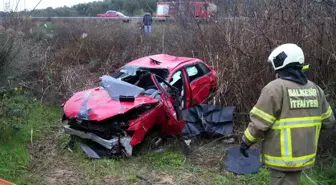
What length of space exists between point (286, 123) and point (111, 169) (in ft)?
Answer: 10.9

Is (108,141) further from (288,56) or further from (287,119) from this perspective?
(288,56)

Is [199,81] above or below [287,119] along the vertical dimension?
below

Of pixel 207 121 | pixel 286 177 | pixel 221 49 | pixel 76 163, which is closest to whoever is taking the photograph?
pixel 286 177

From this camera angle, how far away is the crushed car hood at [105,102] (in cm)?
610

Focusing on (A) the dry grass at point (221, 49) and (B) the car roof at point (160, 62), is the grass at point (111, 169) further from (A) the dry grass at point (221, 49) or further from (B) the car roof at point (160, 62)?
(B) the car roof at point (160, 62)

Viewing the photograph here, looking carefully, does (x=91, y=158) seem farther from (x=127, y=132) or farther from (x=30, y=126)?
(x=30, y=126)

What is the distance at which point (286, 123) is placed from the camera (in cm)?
337

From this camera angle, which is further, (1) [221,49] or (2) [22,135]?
(1) [221,49]

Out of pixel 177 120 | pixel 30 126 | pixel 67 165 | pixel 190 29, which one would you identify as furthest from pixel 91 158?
pixel 190 29

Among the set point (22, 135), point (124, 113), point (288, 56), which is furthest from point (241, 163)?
point (22, 135)

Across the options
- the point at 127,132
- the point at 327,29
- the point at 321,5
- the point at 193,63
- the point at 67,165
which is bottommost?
the point at 67,165

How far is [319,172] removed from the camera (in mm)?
5820

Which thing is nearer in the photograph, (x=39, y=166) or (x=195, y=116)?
(x=39, y=166)

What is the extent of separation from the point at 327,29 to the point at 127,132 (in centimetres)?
402
